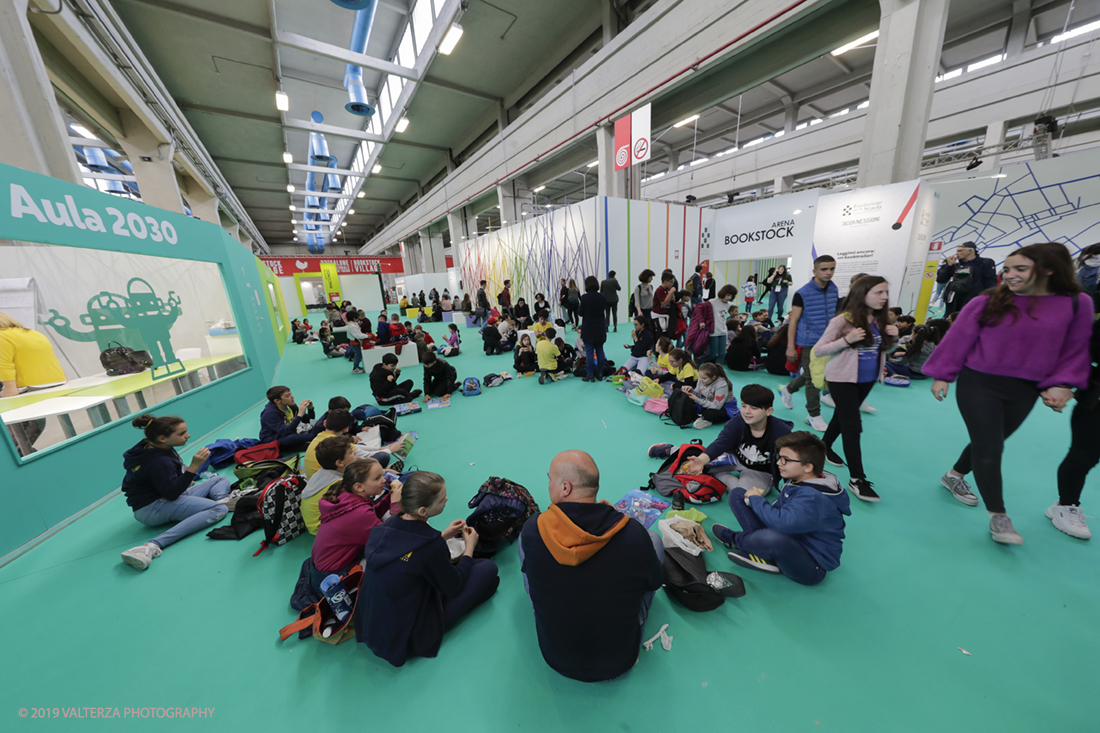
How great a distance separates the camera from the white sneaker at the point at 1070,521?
2.10 meters

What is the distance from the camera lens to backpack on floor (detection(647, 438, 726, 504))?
104 inches

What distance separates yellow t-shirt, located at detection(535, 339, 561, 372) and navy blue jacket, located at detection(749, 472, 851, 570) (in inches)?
177

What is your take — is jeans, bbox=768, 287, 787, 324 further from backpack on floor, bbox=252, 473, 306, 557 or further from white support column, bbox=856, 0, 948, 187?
backpack on floor, bbox=252, 473, 306, 557

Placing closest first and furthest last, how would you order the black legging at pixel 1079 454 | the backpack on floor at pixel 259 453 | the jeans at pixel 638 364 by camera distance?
1. the black legging at pixel 1079 454
2. the backpack on floor at pixel 259 453
3. the jeans at pixel 638 364

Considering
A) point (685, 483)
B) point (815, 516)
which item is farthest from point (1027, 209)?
point (815, 516)

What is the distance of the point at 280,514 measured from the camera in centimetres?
257

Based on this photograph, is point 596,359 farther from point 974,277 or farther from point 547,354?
point 974,277

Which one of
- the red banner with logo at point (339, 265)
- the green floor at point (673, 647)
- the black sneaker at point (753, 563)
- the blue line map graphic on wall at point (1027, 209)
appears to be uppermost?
the red banner with logo at point (339, 265)

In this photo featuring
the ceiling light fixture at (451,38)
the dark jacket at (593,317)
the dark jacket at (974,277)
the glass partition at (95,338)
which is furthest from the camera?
the ceiling light fixture at (451,38)

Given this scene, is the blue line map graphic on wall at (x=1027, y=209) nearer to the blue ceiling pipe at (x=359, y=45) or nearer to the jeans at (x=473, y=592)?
the jeans at (x=473, y=592)

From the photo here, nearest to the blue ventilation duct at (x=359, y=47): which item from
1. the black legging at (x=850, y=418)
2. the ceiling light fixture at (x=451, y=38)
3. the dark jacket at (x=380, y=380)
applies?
the ceiling light fixture at (x=451, y=38)

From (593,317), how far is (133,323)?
19.6 feet

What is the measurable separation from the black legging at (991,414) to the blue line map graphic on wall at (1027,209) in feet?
35.4

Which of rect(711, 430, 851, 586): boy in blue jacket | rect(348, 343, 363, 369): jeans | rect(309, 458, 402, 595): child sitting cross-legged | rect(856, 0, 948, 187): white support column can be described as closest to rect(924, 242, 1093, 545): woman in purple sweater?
rect(711, 430, 851, 586): boy in blue jacket
